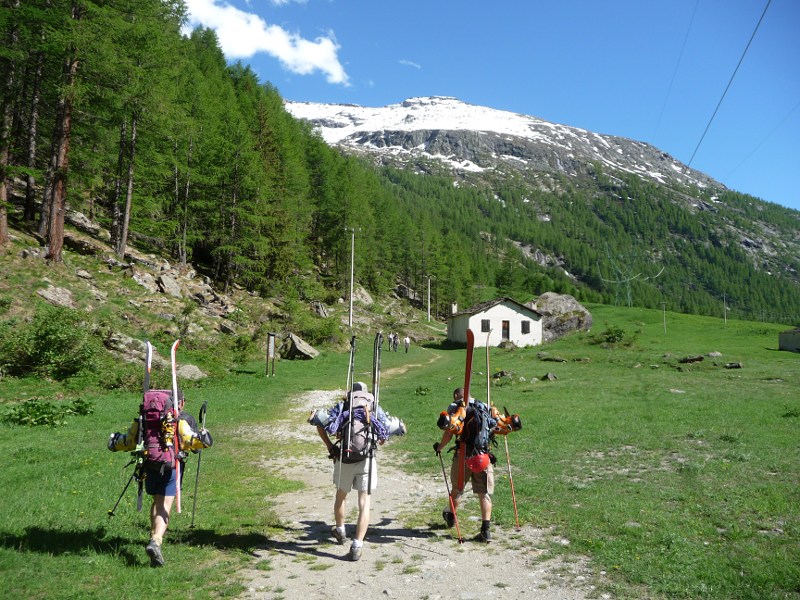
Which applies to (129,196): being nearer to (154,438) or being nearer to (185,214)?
(185,214)

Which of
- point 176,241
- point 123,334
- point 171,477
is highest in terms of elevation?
point 176,241

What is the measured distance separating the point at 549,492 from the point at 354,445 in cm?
483

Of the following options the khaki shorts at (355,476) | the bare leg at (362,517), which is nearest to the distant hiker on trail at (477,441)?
the khaki shorts at (355,476)

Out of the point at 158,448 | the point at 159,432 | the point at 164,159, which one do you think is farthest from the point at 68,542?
the point at 164,159

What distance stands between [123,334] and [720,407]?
26.5 meters

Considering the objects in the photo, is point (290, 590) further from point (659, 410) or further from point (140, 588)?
point (659, 410)

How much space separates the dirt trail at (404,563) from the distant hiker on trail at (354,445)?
602 mm

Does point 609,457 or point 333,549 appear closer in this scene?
point 333,549

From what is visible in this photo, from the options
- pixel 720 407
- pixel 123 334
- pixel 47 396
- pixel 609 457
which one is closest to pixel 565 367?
pixel 720 407

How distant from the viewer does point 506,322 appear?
189 ft

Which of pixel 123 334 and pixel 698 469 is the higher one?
pixel 123 334

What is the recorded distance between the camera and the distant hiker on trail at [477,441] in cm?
731

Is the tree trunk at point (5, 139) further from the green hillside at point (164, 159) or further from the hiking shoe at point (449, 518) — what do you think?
the hiking shoe at point (449, 518)

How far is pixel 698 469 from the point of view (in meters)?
10.6
